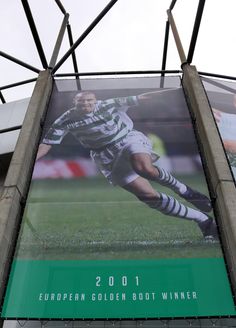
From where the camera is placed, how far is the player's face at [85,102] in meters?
11.8

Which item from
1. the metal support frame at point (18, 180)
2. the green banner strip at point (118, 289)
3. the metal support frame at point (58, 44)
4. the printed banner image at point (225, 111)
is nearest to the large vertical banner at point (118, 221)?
the green banner strip at point (118, 289)

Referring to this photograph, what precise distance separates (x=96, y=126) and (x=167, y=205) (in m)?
3.30

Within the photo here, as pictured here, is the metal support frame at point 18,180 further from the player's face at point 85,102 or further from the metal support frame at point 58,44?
the metal support frame at point 58,44

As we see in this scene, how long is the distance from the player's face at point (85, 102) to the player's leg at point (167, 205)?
321 cm

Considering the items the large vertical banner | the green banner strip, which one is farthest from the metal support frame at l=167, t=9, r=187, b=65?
the green banner strip

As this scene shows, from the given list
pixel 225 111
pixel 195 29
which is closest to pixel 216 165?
pixel 225 111

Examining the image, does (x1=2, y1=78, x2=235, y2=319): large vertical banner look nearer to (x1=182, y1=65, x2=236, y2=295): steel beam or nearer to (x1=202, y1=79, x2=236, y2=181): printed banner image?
(x1=182, y1=65, x2=236, y2=295): steel beam

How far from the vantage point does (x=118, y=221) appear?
883 centimetres

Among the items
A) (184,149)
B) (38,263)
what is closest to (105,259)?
(38,263)

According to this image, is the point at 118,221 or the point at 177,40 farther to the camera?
the point at 177,40

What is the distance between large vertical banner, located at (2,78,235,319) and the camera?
738 centimetres

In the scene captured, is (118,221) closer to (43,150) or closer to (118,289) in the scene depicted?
(118,289)

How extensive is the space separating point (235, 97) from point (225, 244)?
588 centimetres

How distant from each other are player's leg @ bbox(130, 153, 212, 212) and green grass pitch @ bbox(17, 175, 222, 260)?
0.20 metres
